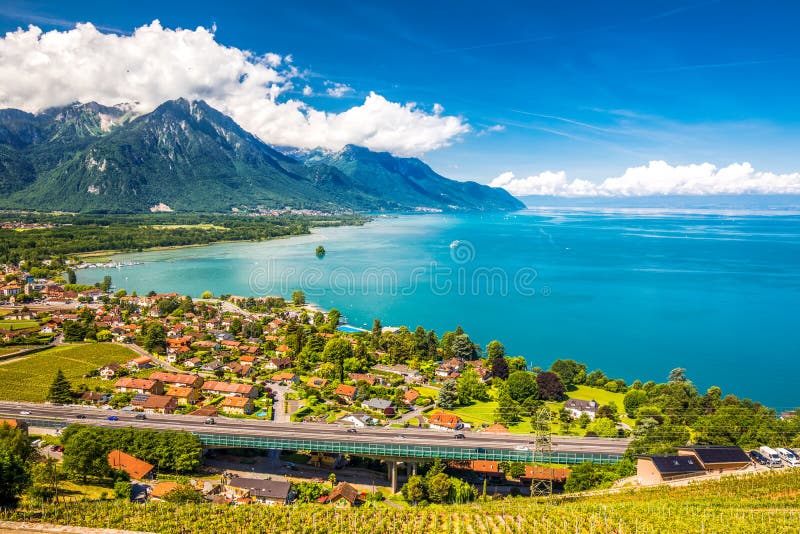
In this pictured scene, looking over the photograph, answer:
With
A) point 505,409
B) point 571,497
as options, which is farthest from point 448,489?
point 505,409

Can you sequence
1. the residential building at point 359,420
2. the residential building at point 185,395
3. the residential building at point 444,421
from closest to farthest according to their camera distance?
the residential building at point 359,420, the residential building at point 444,421, the residential building at point 185,395

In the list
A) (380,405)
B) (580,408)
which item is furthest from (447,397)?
(580,408)

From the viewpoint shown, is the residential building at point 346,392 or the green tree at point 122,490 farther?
the residential building at point 346,392

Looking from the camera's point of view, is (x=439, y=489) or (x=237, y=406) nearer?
(x=439, y=489)

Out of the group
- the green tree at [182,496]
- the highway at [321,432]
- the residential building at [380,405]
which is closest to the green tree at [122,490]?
the green tree at [182,496]

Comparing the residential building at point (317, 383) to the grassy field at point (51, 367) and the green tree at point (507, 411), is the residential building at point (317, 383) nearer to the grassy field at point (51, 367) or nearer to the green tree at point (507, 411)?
the green tree at point (507, 411)

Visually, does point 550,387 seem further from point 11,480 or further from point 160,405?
point 11,480
